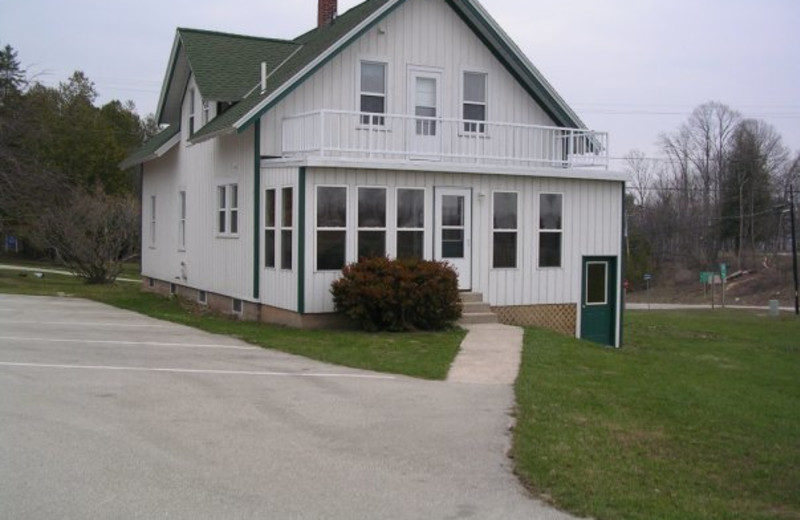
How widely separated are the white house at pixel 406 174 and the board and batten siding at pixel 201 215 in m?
0.09

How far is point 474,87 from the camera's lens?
70.5ft

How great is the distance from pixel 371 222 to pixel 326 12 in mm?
9116

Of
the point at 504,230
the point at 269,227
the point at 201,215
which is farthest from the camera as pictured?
the point at 201,215

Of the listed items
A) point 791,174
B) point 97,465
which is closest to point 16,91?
point 97,465

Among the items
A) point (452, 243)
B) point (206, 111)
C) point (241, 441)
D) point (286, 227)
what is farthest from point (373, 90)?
point (241, 441)

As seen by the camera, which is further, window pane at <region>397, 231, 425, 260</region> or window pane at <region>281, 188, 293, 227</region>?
window pane at <region>397, 231, 425, 260</region>

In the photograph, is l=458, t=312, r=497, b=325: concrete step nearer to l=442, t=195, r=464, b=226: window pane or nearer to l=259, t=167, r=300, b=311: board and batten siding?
l=442, t=195, r=464, b=226: window pane

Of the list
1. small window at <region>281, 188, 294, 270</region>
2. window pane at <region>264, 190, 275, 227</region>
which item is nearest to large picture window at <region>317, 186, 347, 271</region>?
small window at <region>281, 188, 294, 270</region>

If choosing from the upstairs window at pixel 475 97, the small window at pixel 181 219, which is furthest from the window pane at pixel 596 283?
the small window at pixel 181 219

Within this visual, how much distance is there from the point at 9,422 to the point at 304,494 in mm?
3675

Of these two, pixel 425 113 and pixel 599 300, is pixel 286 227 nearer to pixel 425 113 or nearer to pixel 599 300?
pixel 425 113

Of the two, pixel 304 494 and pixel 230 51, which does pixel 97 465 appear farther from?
pixel 230 51

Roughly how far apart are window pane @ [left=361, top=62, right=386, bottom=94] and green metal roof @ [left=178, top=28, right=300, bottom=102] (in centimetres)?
344

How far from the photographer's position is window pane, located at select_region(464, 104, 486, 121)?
70.3 feet
